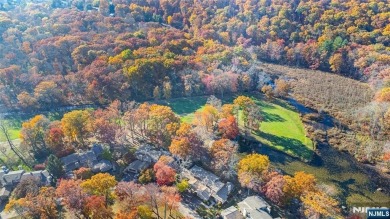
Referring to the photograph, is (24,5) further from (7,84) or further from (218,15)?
(218,15)

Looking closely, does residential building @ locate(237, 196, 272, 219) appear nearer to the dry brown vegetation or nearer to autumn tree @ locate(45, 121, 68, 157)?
autumn tree @ locate(45, 121, 68, 157)

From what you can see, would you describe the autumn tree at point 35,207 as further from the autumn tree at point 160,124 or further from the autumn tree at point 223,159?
the autumn tree at point 223,159

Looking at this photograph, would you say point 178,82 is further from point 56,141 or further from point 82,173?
point 82,173

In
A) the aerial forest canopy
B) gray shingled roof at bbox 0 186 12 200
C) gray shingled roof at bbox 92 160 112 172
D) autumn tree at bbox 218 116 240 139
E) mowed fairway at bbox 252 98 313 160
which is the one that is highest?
the aerial forest canopy

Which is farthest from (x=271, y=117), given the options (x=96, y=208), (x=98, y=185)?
(x=96, y=208)

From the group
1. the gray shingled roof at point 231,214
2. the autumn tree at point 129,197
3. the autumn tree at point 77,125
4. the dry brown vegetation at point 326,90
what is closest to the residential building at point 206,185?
the gray shingled roof at point 231,214

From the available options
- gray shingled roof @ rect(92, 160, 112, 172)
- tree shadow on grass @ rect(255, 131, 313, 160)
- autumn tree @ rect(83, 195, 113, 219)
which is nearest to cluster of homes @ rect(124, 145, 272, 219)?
gray shingled roof @ rect(92, 160, 112, 172)

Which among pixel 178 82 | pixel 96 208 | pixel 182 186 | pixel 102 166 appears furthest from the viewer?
pixel 178 82
